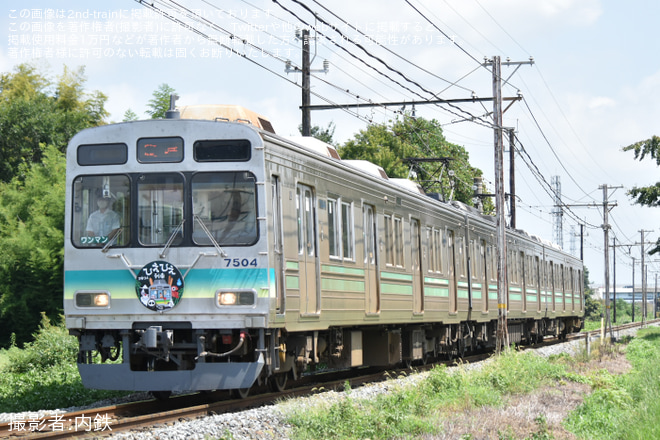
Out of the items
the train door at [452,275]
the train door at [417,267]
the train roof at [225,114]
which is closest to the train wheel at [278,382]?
the train roof at [225,114]

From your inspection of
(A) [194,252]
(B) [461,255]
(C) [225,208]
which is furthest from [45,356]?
(C) [225,208]

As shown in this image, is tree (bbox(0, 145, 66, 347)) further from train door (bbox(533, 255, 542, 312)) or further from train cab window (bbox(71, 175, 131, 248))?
Answer: train cab window (bbox(71, 175, 131, 248))

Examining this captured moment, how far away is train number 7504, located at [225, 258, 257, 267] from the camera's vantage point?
10.4 meters

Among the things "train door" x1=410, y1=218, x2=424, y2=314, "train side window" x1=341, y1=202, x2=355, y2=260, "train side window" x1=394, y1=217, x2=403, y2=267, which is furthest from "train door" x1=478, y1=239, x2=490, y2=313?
"train side window" x1=341, y1=202, x2=355, y2=260

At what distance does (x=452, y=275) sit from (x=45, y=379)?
7.95 m

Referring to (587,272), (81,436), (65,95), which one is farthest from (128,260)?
(587,272)

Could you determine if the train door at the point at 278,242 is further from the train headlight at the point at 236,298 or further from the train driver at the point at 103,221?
the train driver at the point at 103,221

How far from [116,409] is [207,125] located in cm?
323

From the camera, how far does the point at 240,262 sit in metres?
10.4

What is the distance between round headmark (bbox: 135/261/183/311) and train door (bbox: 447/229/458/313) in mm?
9226

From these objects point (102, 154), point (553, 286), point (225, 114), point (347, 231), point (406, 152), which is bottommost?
point (553, 286)

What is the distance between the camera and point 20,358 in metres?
19.4

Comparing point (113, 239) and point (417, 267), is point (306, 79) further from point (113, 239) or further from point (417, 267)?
point (113, 239)

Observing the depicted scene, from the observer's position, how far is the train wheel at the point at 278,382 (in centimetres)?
1202
